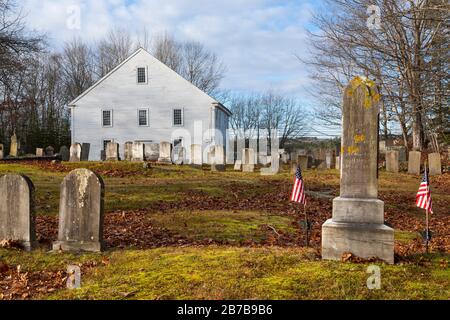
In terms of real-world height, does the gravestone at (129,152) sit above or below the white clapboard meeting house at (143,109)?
below

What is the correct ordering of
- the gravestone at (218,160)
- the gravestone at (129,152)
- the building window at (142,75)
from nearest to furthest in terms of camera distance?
the gravestone at (218,160)
the gravestone at (129,152)
the building window at (142,75)

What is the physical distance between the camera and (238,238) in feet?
29.8

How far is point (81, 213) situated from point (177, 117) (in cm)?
3241

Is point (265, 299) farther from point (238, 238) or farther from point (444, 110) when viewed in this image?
point (444, 110)

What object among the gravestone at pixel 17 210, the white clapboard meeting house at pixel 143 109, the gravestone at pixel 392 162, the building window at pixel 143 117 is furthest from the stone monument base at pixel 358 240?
the building window at pixel 143 117

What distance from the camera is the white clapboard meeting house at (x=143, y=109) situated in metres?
39.5

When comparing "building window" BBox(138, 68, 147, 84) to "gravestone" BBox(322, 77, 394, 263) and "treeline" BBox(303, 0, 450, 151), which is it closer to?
"treeline" BBox(303, 0, 450, 151)

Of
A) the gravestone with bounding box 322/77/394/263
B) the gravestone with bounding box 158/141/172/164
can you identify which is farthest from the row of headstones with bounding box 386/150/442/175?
the gravestone with bounding box 322/77/394/263

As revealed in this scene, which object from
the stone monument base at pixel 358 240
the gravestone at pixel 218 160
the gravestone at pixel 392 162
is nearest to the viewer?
the stone monument base at pixel 358 240

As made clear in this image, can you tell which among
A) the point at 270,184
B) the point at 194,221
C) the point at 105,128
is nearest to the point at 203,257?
the point at 194,221

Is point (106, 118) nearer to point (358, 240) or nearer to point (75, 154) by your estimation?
point (75, 154)

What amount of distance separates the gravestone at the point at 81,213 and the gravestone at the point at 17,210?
514 mm

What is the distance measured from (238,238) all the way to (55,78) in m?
56.3

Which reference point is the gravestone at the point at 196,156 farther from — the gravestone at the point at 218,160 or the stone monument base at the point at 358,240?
the stone monument base at the point at 358,240
